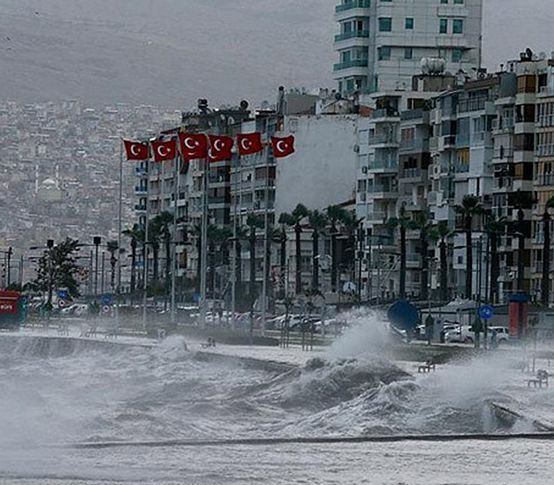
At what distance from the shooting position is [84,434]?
45.9 meters

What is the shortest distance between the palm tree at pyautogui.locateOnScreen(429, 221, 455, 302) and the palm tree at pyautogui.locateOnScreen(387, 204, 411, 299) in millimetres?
1821

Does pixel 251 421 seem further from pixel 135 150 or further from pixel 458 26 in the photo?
pixel 458 26

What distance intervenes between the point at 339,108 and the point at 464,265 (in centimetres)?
3658

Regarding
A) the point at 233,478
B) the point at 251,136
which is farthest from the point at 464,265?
the point at 233,478

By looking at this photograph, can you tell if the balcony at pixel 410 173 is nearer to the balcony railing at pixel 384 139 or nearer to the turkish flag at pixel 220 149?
the balcony railing at pixel 384 139

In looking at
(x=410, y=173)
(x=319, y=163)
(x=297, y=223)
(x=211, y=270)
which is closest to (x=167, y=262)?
(x=211, y=270)

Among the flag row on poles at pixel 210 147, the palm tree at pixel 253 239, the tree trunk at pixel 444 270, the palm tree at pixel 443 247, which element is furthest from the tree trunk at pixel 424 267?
the flag row on poles at pixel 210 147

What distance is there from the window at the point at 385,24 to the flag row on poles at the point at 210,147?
55489 millimetres

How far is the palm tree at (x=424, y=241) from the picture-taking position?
474 feet

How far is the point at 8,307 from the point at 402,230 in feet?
74.6

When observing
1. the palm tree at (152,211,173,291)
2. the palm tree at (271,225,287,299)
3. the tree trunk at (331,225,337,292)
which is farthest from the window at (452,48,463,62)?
the tree trunk at (331,225,337,292)

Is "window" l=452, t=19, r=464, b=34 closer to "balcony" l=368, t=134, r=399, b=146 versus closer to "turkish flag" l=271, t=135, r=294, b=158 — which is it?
"balcony" l=368, t=134, r=399, b=146

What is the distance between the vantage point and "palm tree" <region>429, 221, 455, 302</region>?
447 feet

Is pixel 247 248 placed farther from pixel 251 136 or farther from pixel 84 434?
pixel 84 434
